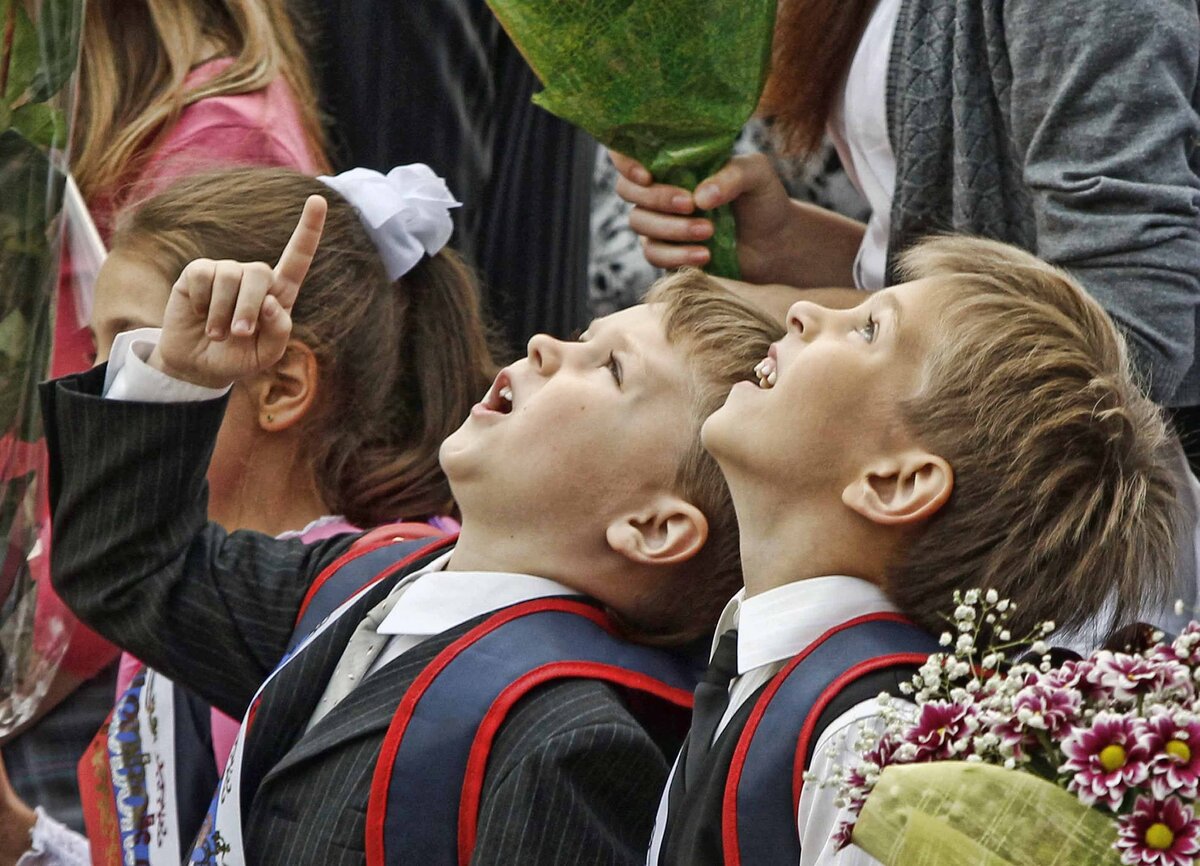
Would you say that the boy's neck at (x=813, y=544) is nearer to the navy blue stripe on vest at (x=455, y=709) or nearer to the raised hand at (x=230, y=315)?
the navy blue stripe on vest at (x=455, y=709)

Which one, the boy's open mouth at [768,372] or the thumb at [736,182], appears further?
the thumb at [736,182]

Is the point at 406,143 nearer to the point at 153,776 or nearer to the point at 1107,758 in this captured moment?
the point at 153,776

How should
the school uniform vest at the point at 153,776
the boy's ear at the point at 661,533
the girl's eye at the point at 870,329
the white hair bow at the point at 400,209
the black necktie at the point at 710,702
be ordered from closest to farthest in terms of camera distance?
1. the black necktie at the point at 710,702
2. the girl's eye at the point at 870,329
3. the boy's ear at the point at 661,533
4. the school uniform vest at the point at 153,776
5. the white hair bow at the point at 400,209

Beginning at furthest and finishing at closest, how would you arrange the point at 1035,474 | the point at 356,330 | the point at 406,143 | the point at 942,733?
the point at 406,143 < the point at 356,330 < the point at 1035,474 < the point at 942,733

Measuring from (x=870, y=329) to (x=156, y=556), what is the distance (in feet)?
2.89

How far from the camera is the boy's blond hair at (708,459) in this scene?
1883 mm

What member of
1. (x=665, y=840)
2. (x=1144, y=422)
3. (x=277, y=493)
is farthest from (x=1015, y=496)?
(x=277, y=493)

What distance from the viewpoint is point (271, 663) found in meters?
2.04

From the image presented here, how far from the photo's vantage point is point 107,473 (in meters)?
1.98

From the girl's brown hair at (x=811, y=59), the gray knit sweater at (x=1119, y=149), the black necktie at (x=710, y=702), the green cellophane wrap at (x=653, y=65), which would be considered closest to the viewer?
the black necktie at (x=710, y=702)

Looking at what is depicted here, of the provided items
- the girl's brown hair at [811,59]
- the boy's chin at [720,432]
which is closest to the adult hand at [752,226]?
the girl's brown hair at [811,59]

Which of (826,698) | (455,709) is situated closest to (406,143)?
(455,709)

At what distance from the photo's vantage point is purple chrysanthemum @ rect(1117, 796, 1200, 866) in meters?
1.14

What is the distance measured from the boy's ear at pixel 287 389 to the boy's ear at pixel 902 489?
103 cm
